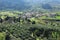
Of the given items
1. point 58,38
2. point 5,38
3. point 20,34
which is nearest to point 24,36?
point 20,34

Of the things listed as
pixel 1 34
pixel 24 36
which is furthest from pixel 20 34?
pixel 1 34

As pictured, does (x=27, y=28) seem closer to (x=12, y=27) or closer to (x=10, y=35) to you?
(x=12, y=27)

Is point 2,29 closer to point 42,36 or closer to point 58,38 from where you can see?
point 42,36

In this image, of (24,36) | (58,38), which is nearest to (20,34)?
(24,36)

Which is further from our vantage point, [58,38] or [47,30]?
[47,30]

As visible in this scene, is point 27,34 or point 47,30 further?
point 47,30

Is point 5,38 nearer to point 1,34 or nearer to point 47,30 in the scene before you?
point 1,34

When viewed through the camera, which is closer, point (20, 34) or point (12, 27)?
point (20, 34)
